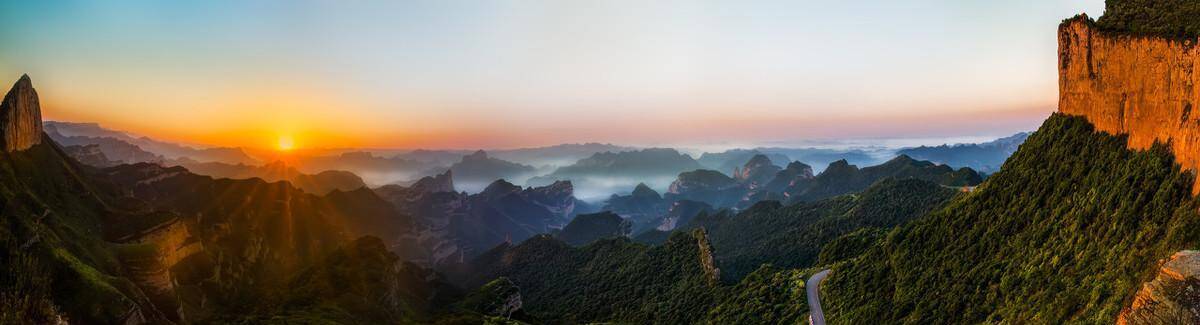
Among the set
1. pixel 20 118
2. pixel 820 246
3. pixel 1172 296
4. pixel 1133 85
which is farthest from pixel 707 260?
pixel 20 118

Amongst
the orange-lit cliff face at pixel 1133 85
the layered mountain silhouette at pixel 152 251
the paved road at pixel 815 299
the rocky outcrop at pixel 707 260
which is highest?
the orange-lit cliff face at pixel 1133 85

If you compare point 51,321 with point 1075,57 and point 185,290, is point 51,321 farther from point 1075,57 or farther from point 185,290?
point 1075,57

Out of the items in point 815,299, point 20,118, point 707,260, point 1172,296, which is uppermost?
point 20,118

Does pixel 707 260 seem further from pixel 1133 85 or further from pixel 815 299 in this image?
pixel 1133 85

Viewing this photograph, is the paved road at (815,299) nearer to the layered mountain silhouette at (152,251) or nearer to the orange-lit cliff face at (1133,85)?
the orange-lit cliff face at (1133,85)

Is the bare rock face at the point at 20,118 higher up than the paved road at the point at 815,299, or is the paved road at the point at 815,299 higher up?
the bare rock face at the point at 20,118

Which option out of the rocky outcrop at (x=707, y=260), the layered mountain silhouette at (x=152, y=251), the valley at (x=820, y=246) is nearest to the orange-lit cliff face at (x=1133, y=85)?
the valley at (x=820, y=246)
